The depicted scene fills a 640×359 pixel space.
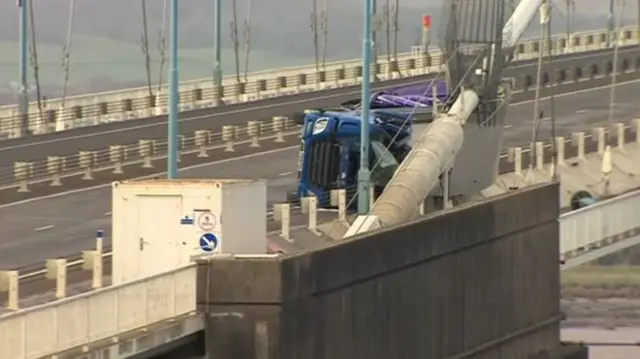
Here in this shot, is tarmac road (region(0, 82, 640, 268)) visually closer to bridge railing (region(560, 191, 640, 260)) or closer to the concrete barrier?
bridge railing (region(560, 191, 640, 260))

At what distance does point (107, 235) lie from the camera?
41312 millimetres

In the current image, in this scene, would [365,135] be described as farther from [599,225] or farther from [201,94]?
[201,94]

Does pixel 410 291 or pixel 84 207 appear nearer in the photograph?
pixel 410 291

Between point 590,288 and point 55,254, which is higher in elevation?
point 55,254

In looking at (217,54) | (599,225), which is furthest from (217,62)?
(599,225)

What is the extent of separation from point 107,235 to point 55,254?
362 centimetres

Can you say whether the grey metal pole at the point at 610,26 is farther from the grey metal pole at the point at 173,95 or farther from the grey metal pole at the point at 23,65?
the grey metal pole at the point at 173,95

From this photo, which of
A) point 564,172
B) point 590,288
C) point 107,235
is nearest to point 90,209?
point 107,235

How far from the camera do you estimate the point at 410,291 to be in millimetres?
35719

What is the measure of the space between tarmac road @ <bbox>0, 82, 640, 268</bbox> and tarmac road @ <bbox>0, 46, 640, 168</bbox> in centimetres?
335

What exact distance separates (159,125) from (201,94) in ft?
33.9

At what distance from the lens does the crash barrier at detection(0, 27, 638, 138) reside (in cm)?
7150

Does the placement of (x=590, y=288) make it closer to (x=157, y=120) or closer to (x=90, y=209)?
(x=157, y=120)

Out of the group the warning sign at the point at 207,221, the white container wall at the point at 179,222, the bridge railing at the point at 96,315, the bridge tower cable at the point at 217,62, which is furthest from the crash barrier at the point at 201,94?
the bridge railing at the point at 96,315
